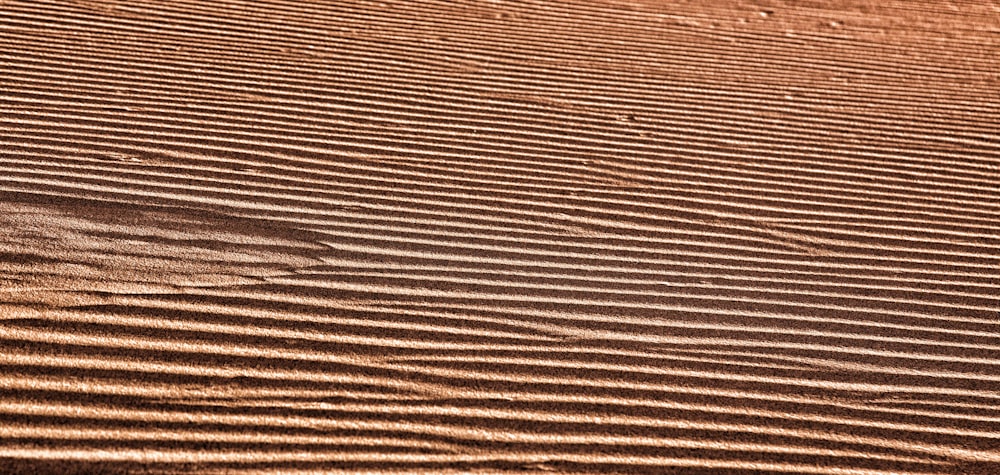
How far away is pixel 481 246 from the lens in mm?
4488

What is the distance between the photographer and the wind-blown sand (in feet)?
10.8

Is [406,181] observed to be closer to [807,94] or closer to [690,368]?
[690,368]

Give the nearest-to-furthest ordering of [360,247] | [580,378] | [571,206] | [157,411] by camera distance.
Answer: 1. [157,411]
2. [580,378]
3. [360,247]
4. [571,206]

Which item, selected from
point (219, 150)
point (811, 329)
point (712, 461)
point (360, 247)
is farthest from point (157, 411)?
point (811, 329)

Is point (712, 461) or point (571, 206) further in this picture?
point (571, 206)

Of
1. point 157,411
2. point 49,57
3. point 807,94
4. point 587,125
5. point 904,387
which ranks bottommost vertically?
point 157,411

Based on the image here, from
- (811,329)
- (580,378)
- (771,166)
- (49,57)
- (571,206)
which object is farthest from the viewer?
(49,57)

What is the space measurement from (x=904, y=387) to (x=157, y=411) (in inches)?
112

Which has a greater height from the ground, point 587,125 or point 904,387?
point 587,125

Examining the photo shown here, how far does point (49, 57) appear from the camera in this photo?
611 centimetres

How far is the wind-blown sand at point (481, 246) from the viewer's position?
3291 mm

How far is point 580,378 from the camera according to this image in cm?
363

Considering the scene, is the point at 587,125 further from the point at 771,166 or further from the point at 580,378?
the point at 580,378

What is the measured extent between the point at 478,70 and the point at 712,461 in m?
3.96
